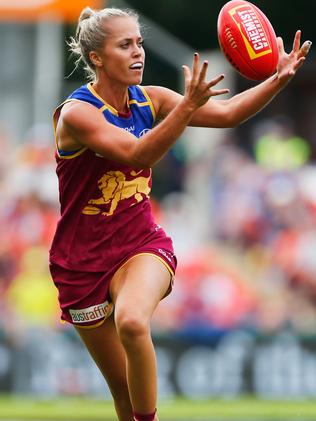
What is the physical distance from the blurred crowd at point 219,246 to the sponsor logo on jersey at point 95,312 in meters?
5.28

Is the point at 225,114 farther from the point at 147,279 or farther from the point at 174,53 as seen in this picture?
the point at 174,53

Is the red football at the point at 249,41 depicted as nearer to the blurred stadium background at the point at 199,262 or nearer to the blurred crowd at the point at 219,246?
the blurred stadium background at the point at 199,262

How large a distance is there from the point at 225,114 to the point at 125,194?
66 centimetres

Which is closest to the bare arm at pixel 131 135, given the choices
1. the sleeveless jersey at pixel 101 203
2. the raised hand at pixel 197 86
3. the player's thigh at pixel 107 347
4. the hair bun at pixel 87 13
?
the raised hand at pixel 197 86

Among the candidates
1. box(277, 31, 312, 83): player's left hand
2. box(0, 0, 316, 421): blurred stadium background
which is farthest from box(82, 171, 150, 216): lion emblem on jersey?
box(0, 0, 316, 421): blurred stadium background

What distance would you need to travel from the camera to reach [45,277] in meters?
11.5

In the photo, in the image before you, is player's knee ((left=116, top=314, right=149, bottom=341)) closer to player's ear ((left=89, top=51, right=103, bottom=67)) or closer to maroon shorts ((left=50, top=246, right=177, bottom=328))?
maroon shorts ((left=50, top=246, right=177, bottom=328))

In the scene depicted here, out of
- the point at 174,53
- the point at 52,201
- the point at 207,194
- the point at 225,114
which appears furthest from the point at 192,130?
the point at 225,114

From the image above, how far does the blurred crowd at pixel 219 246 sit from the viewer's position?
11.2 meters

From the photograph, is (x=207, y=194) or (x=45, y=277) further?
(x=207, y=194)

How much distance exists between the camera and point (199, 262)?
11.5 meters

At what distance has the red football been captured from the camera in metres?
5.59

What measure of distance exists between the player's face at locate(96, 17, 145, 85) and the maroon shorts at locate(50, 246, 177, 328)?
0.84 m

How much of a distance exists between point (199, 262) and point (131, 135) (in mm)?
6198
